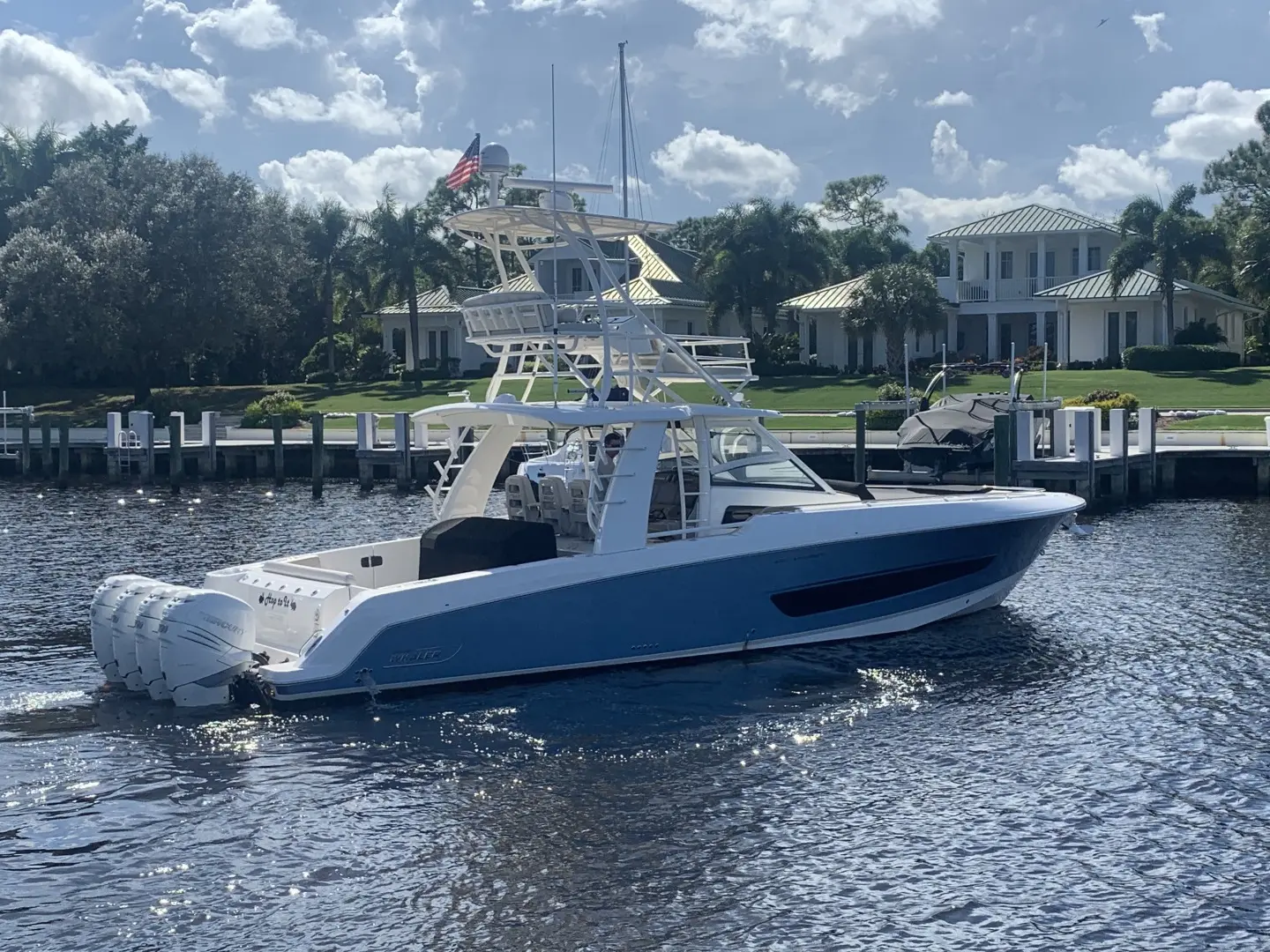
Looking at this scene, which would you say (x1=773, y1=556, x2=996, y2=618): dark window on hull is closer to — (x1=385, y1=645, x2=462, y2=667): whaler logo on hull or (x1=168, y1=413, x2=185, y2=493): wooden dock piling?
(x1=385, y1=645, x2=462, y2=667): whaler logo on hull

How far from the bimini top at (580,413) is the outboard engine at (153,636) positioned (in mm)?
3585

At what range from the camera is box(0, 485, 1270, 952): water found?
9.25 m

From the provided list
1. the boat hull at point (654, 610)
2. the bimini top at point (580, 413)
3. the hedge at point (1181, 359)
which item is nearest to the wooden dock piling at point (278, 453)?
the bimini top at point (580, 413)

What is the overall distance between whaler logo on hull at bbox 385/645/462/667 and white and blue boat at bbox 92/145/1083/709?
21 mm

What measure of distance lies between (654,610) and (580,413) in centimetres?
212

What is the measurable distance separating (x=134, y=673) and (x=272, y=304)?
168ft

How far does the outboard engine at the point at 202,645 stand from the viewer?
43.0ft

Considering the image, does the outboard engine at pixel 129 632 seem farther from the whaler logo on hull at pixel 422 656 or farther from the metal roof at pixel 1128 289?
the metal roof at pixel 1128 289

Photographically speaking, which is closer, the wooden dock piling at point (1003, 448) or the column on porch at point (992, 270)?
the wooden dock piling at point (1003, 448)

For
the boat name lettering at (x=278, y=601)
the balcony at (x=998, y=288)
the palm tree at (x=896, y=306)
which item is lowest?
the boat name lettering at (x=278, y=601)

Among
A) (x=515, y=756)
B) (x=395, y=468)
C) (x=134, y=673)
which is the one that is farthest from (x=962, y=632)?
(x=395, y=468)

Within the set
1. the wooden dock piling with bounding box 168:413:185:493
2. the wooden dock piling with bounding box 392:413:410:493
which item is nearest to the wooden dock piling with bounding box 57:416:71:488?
the wooden dock piling with bounding box 168:413:185:493

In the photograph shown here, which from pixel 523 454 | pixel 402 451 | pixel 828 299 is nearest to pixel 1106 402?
pixel 402 451

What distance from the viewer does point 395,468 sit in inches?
1459
